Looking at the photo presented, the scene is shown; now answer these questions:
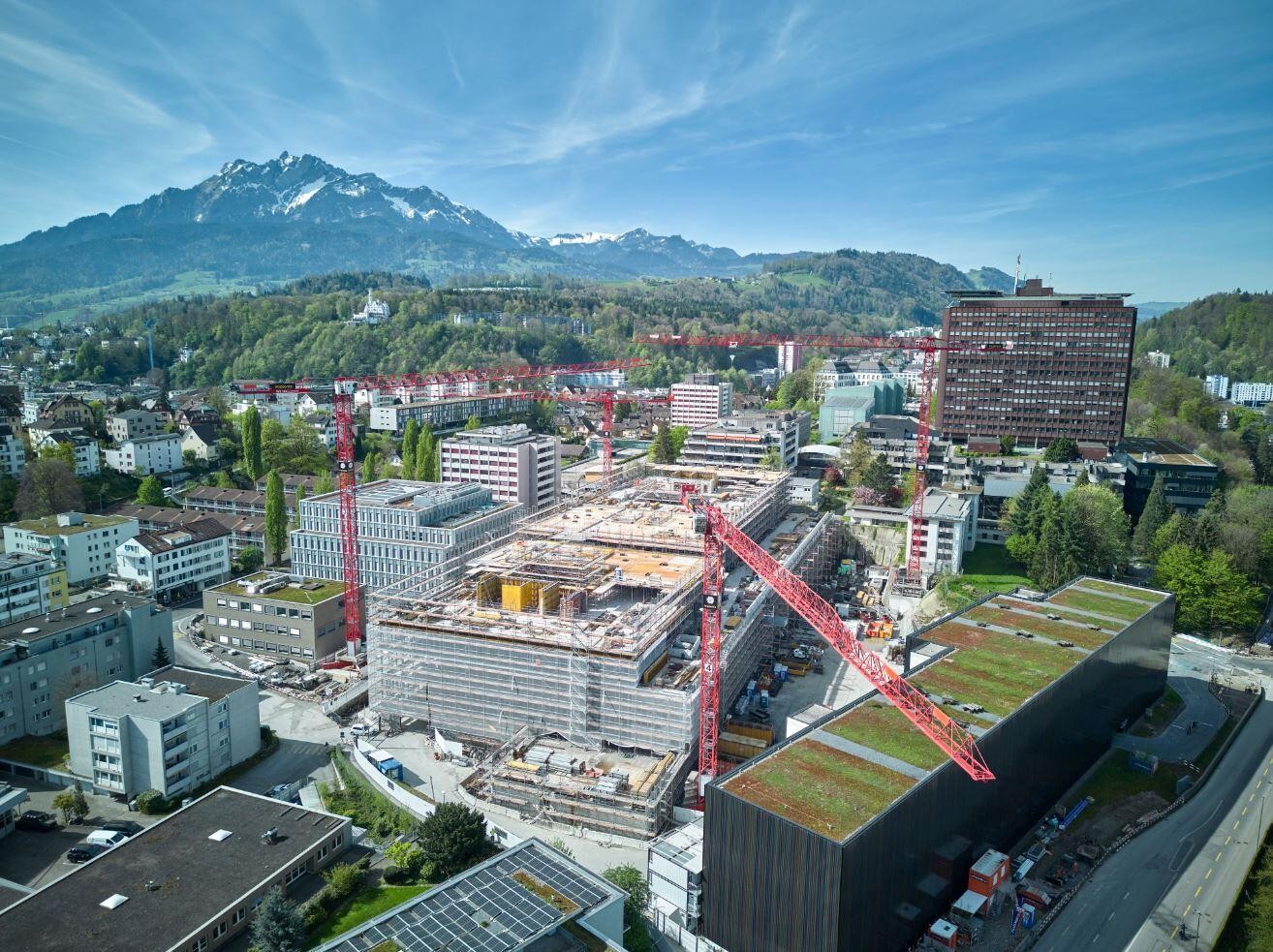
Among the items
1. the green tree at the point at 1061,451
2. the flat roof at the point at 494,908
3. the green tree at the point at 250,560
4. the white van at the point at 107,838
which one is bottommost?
the white van at the point at 107,838

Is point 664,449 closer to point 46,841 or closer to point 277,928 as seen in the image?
point 46,841

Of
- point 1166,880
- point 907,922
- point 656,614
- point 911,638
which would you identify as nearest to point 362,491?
point 656,614

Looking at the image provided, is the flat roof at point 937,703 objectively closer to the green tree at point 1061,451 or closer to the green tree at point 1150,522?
the green tree at point 1150,522

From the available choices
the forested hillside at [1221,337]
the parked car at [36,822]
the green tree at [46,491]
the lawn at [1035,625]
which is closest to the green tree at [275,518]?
the green tree at [46,491]

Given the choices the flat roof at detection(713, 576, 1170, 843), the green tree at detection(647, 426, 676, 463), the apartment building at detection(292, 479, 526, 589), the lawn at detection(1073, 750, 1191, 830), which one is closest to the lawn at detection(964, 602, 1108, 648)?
the flat roof at detection(713, 576, 1170, 843)

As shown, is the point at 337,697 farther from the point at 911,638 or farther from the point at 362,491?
the point at 911,638

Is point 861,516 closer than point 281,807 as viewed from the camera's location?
No

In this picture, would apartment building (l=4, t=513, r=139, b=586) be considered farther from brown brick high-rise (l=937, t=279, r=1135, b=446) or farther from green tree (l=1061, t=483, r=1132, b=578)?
brown brick high-rise (l=937, t=279, r=1135, b=446)
